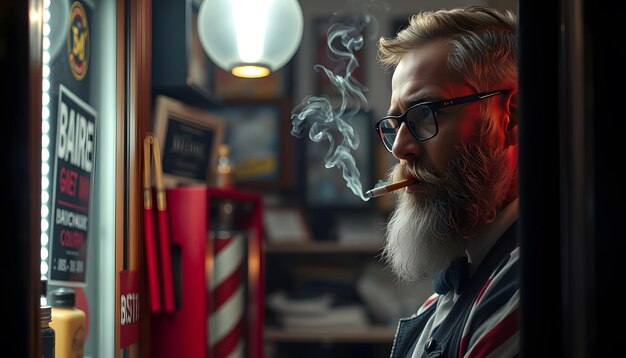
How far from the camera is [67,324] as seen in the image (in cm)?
170

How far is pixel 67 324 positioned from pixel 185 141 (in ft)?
4.01

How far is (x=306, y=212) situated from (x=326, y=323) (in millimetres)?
770

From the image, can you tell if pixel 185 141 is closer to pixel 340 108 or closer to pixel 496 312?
pixel 340 108

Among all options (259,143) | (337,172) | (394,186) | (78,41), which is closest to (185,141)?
(78,41)

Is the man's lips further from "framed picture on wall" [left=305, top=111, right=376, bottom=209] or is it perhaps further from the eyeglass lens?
"framed picture on wall" [left=305, top=111, right=376, bottom=209]

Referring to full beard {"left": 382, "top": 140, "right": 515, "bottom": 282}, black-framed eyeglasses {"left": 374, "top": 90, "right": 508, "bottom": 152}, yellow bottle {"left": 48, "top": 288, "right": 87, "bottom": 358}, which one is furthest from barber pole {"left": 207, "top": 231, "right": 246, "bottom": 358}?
black-framed eyeglasses {"left": 374, "top": 90, "right": 508, "bottom": 152}

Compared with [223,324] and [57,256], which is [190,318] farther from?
[57,256]

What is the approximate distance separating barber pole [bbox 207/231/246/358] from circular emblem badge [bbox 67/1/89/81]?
3.31ft

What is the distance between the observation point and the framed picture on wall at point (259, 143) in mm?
4555

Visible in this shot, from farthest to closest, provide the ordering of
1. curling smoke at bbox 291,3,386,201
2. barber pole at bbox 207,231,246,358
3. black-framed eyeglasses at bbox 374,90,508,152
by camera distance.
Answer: curling smoke at bbox 291,3,386,201 → barber pole at bbox 207,231,246,358 → black-framed eyeglasses at bbox 374,90,508,152

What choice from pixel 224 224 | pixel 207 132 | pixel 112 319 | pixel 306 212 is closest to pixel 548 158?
pixel 112 319

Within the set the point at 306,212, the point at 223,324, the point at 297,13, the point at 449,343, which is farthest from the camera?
the point at 306,212

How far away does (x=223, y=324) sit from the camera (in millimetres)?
2934

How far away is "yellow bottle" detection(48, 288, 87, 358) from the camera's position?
66.0 inches
